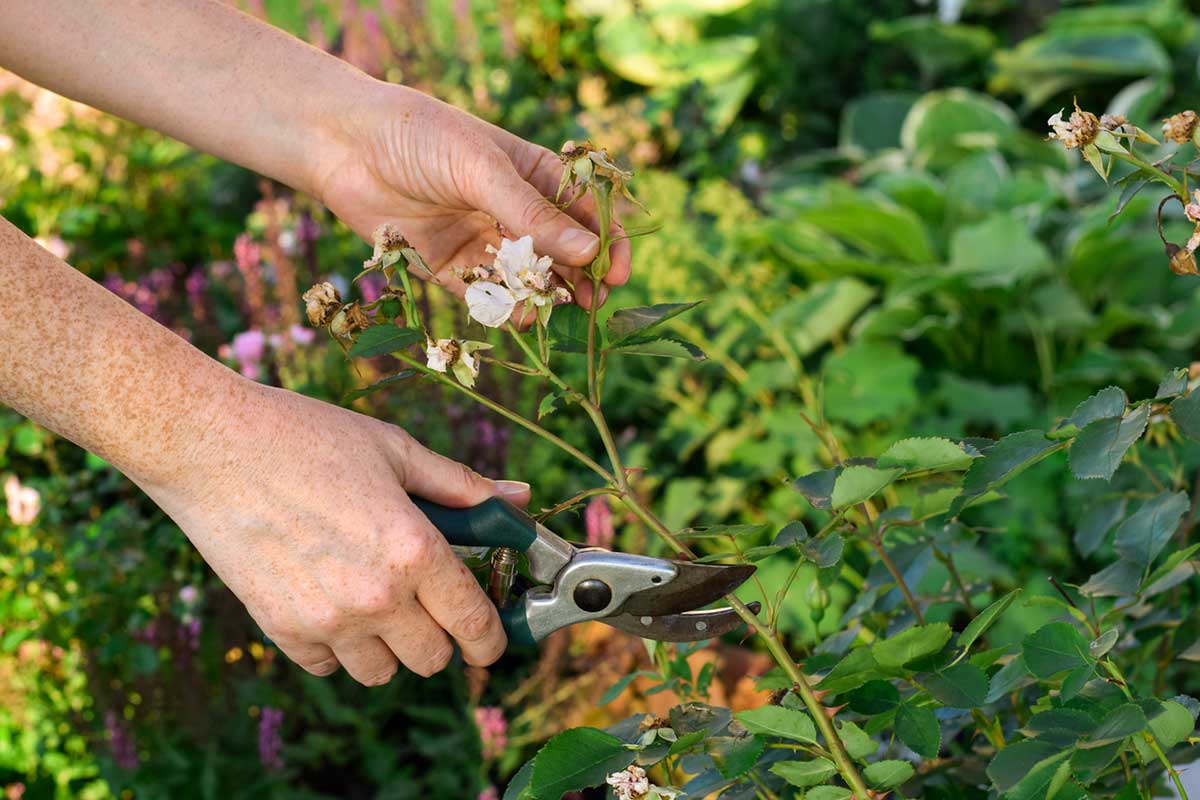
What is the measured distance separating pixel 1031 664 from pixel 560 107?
3.46 metres

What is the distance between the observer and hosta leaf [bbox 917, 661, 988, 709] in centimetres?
88

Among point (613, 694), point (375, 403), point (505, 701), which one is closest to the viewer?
point (613, 694)

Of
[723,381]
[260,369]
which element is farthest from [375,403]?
[723,381]

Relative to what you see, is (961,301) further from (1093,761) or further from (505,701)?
(1093,761)

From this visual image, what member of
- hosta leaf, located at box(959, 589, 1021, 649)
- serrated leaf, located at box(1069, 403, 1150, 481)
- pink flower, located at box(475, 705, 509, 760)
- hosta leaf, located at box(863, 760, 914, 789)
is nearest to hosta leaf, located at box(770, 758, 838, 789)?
hosta leaf, located at box(863, 760, 914, 789)

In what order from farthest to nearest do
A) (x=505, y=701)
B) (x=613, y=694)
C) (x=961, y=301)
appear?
(x=961, y=301) < (x=505, y=701) < (x=613, y=694)

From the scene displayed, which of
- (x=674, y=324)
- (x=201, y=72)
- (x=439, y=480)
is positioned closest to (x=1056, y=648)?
(x=439, y=480)

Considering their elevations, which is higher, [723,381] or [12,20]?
[12,20]

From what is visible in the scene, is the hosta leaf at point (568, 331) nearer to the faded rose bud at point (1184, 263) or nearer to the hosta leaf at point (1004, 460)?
the hosta leaf at point (1004, 460)

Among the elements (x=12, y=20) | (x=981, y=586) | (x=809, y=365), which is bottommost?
(x=809, y=365)

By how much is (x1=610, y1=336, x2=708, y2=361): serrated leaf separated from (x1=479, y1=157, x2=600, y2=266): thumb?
93 millimetres

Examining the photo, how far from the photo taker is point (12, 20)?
1.39 meters

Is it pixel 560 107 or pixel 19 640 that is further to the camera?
pixel 560 107

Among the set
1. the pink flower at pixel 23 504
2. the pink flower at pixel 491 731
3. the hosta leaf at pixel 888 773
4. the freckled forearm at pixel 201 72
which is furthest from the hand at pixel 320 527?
the pink flower at pixel 23 504
